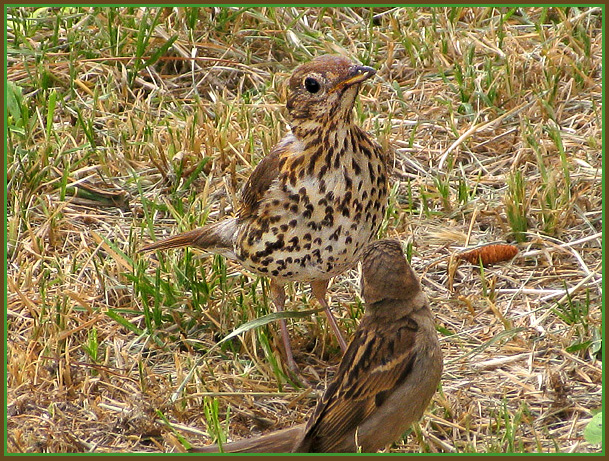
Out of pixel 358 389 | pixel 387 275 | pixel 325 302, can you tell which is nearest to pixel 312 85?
pixel 387 275

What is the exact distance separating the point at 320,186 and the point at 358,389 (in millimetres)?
949

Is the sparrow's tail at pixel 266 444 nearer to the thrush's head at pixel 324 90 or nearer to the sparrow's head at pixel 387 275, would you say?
the sparrow's head at pixel 387 275

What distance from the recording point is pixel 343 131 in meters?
4.35

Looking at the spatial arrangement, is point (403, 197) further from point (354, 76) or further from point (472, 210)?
point (354, 76)

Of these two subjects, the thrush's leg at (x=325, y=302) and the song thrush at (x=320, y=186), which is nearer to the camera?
the song thrush at (x=320, y=186)

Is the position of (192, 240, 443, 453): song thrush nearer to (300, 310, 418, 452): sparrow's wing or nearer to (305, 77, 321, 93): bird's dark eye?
(300, 310, 418, 452): sparrow's wing

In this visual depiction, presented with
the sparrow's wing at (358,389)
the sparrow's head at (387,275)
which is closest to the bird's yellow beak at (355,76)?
the sparrow's head at (387,275)

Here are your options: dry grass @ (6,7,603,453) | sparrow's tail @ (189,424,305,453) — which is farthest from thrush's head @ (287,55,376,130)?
sparrow's tail @ (189,424,305,453)

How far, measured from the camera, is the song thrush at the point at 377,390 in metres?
3.74

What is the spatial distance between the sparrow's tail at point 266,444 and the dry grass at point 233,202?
19cm

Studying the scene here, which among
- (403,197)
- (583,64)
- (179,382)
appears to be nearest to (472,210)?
(403,197)

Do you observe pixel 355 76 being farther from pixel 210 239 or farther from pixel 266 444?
pixel 266 444

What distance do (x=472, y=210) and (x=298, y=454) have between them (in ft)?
7.33

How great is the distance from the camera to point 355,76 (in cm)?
421
